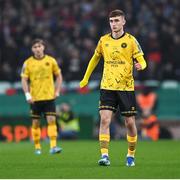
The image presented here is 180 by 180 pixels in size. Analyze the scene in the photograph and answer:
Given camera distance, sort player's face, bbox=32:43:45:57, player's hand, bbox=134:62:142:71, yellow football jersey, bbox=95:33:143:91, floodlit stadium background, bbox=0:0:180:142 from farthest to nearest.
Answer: floodlit stadium background, bbox=0:0:180:142 → player's face, bbox=32:43:45:57 → yellow football jersey, bbox=95:33:143:91 → player's hand, bbox=134:62:142:71

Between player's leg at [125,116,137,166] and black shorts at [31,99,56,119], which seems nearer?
player's leg at [125,116,137,166]

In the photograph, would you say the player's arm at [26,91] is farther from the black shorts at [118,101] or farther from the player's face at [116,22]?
the player's face at [116,22]

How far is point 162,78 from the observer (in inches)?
1108

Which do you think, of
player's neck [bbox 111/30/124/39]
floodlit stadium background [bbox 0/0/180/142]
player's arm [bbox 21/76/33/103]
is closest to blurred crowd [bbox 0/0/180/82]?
floodlit stadium background [bbox 0/0/180/142]

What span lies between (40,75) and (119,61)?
4.93m

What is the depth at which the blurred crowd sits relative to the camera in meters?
28.6

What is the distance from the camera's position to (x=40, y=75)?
58.6ft

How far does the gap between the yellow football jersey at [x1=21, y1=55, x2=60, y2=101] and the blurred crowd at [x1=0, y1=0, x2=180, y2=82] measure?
10260 mm

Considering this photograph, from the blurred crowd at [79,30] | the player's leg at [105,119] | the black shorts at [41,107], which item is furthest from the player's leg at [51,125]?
the blurred crowd at [79,30]

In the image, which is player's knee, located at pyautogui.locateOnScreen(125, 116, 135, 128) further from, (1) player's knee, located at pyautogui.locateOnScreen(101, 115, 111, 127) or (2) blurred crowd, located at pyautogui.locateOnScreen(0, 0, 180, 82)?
(2) blurred crowd, located at pyautogui.locateOnScreen(0, 0, 180, 82)

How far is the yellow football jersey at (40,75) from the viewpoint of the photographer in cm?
1781

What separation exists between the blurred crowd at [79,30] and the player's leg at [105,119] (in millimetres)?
14871

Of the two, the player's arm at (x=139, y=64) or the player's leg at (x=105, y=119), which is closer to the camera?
the player's arm at (x=139, y=64)

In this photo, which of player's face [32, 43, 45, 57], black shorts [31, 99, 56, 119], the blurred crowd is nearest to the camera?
player's face [32, 43, 45, 57]
